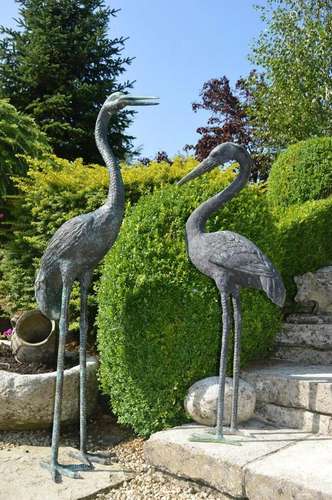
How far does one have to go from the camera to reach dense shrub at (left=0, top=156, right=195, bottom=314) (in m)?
5.77

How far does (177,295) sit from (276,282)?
2.60ft

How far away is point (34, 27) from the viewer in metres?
12.9

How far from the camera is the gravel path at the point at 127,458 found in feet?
10.5

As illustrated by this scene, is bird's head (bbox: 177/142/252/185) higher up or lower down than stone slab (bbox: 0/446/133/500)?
higher up

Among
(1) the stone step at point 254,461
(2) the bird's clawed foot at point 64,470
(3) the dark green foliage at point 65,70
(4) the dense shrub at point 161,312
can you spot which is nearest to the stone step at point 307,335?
(4) the dense shrub at point 161,312

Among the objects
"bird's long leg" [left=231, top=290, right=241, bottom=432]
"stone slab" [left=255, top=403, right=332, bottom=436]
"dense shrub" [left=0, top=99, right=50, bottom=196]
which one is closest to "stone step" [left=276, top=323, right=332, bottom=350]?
"stone slab" [left=255, top=403, right=332, bottom=436]

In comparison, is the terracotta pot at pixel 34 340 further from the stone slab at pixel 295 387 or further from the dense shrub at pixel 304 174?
the dense shrub at pixel 304 174

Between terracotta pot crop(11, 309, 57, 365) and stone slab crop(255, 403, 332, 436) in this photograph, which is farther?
terracotta pot crop(11, 309, 57, 365)

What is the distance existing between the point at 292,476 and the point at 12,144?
6.47 metres

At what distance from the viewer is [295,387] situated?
3699 mm

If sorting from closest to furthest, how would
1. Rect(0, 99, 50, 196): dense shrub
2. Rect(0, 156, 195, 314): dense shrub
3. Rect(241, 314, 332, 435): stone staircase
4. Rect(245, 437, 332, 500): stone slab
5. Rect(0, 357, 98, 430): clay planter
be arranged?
Rect(245, 437, 332, 500): stone slab, Rect(241, 314, 332, 435): stone staircase, Rect(0, 357, 98, 430): clay planter, Rect(0, 156, 195, 314): dense shrub, Rect(0, 99, 50, 196): dense shrub

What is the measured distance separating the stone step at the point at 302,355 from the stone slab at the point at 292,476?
5.28 ft

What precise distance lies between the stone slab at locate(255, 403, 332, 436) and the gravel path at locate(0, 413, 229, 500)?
0.86 metres

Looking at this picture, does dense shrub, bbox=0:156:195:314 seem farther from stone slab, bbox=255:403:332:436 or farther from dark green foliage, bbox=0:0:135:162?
dark green foliage, bbox=0:0:135:162
